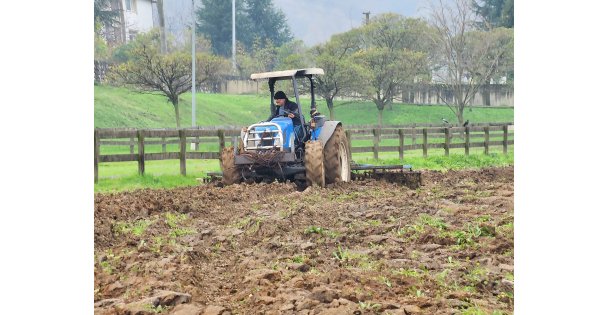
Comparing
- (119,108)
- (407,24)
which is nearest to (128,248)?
(119,108)

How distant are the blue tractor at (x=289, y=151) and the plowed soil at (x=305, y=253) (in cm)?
77

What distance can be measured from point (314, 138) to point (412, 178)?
248cm

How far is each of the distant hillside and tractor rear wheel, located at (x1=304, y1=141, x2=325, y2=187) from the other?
3415cm

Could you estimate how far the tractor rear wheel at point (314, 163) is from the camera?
51.1 ft

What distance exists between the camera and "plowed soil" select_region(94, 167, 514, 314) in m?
7.11

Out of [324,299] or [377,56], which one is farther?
[377,56]

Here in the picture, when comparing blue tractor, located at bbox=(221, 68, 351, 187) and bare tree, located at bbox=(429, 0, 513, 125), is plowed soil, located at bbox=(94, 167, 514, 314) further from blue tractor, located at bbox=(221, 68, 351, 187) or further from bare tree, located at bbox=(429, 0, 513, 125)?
bare tree, located at bbox=(429, 0, 513, 125)

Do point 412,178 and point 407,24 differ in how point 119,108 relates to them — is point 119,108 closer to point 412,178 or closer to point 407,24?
point 407,24

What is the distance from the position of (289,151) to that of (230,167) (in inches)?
50.5

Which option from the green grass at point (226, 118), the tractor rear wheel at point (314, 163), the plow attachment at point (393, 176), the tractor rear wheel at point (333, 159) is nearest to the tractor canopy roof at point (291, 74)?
the tractor rear wheel at point (333, 159)

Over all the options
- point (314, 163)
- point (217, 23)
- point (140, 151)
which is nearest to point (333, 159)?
point (314, 163)

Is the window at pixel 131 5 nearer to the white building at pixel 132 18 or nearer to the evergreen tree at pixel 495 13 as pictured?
the white building at pixel 132 18

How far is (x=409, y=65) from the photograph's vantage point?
180 feet

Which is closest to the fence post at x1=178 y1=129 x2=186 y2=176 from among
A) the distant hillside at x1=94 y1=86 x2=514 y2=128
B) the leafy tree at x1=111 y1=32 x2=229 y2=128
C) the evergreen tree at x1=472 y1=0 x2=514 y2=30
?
the leafy tree at x1=111 y1=32 x2=229 y2=128
